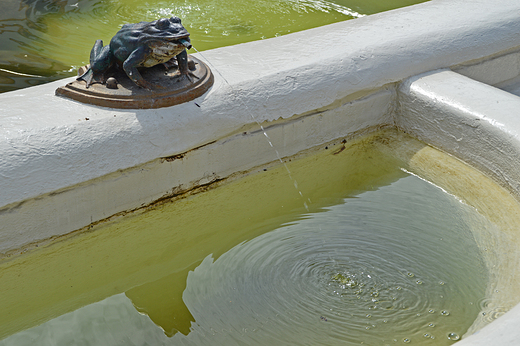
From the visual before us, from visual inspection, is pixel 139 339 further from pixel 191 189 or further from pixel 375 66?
pixel 375 66

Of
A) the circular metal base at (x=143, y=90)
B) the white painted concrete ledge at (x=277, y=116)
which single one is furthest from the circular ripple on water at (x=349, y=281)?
the circular metal base at (x=143, y=90)

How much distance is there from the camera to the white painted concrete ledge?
1904 millimetres

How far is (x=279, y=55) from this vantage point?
2.53 metres

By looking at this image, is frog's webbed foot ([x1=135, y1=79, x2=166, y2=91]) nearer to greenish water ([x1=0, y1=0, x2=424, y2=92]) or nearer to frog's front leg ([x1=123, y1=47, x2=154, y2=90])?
frog's front leg ([x1=123, y1=47, x2=154, y2=90])

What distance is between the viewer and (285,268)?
1889 millimetres

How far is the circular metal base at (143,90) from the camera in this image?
2066mm

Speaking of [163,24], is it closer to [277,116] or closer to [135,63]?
[135,63]

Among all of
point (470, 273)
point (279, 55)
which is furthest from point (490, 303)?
point (279, 55)

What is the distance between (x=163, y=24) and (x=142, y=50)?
0.44ft

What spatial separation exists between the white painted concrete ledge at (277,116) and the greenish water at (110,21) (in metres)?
0.97

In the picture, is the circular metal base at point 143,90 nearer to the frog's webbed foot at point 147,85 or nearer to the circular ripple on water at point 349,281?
the frog's webbed foot at point 147,85

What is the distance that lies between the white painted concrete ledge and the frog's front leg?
15 centimetres

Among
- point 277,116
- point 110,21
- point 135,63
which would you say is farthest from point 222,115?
point 110,21

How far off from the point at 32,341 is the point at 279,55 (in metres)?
1.64
